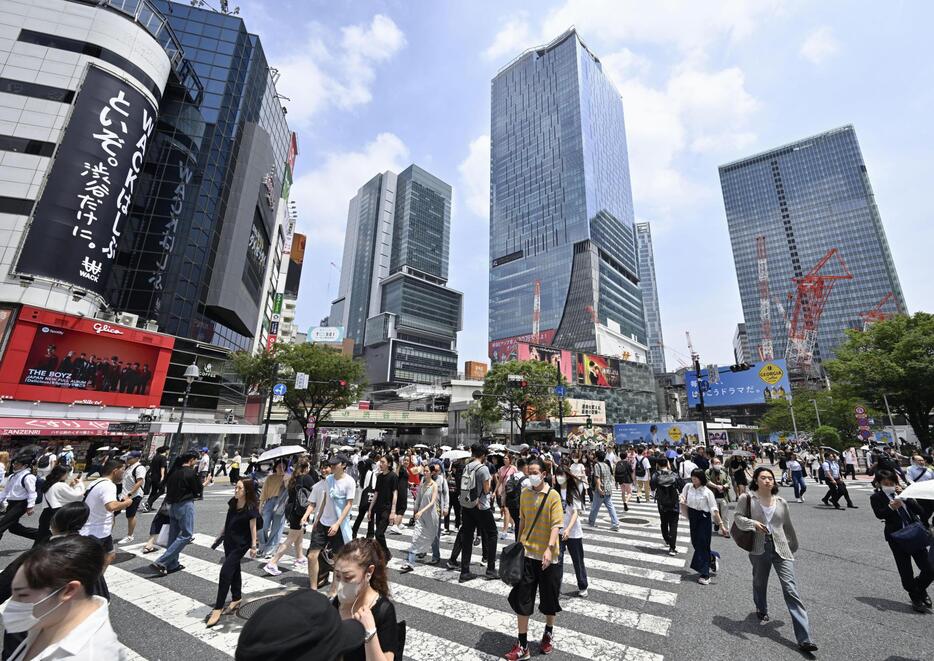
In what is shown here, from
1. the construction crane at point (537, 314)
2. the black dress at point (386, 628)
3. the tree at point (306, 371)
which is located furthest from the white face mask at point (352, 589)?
the construction crane at point (537, 314)

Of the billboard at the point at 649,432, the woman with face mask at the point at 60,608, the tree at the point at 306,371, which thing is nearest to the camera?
the woman with face mask at the point at 60,608

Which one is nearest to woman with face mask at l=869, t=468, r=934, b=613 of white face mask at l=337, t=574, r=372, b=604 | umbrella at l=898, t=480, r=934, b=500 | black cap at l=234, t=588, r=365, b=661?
umbrella at l=898, t=480, r=934, b=500

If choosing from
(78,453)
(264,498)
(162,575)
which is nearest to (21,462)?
(162,575)

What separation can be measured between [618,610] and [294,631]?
18.9 ft

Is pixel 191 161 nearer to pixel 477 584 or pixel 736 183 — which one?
pixel 477 584

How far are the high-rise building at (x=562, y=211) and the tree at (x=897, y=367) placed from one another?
74.2 metres

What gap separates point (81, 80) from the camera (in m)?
27.2

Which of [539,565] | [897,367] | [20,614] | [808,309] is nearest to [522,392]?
[897,367]

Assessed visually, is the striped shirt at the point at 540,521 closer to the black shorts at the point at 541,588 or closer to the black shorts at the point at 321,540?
the black shorts at the point at 541,588

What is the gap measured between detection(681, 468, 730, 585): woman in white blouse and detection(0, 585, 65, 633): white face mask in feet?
26.7

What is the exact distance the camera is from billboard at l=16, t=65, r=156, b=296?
80.2 feet

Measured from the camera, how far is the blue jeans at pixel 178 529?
6949mm

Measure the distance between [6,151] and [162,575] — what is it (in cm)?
3380

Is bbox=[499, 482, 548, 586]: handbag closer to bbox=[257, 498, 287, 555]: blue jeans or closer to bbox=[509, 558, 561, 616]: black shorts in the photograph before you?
bbox=[509, 558, 561, 616]: black shorts
